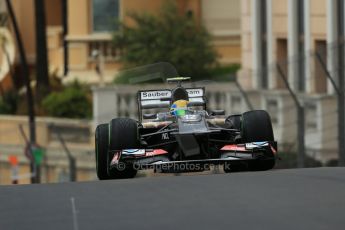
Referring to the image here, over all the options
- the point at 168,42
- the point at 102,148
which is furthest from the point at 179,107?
the point at 168,42

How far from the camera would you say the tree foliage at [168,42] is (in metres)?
43.4

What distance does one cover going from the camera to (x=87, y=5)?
4644 cm

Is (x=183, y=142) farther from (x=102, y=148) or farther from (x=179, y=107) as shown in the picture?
(x=102, y=148)

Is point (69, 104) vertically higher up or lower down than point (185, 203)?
lower down

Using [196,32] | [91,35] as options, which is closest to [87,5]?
[91,35]

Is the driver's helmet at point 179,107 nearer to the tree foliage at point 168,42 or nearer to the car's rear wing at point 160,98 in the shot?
the car's rear wing at point 160,98

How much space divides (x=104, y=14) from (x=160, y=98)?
2850cm

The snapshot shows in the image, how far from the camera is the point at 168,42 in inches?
1730

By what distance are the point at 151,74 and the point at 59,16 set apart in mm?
34576

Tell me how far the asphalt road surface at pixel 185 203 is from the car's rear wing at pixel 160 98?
2.45 metres

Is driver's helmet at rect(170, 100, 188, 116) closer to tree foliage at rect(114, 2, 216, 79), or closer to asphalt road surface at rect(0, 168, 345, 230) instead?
asphalt road surface at rect(0, 168, 345, 230)

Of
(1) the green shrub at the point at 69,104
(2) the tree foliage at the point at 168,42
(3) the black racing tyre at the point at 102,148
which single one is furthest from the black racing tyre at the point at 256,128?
(2) the tree foliage at the point at 168,42

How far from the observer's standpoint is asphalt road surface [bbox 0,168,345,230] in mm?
11836

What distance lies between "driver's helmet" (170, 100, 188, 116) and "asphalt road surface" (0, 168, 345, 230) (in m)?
1.53
